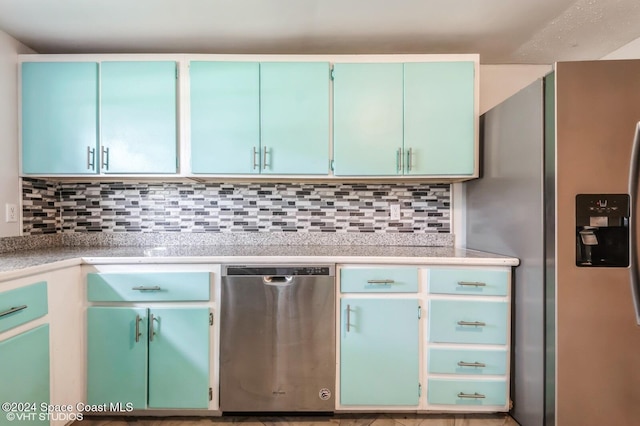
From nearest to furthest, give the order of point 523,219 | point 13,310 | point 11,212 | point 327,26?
point 13,310 → point 523,219 → point 327,26 → point 11,212

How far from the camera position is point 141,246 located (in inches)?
83.4

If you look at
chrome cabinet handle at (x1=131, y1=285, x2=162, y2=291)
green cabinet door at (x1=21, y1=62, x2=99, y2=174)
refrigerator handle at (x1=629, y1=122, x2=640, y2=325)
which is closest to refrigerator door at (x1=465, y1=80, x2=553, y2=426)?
refrigerator handle at (x1=629, y1=122, x2=640, y2=325)

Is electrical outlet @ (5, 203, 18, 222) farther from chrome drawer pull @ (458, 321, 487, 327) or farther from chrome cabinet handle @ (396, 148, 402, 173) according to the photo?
chrome drawer pull @ (458, 321, 487, 327)

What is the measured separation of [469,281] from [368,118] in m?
1.13

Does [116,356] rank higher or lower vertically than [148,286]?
lower

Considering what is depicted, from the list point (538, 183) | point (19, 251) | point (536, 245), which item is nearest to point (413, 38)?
point (538, 183)

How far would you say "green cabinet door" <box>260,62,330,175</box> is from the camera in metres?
1.84

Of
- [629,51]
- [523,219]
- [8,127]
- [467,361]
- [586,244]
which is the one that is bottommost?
[467,361]

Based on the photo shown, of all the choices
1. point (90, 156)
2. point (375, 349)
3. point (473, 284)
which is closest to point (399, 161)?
point (473, 284)

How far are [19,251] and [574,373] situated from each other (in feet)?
10.2

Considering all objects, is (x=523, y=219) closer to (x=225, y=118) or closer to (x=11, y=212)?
(x=225, y=118)

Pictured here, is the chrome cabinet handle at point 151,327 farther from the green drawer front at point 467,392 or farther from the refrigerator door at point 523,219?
the refrigerator door at point 523,219

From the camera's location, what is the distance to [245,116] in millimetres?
1843

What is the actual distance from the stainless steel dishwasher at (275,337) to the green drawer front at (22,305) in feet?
2.63
